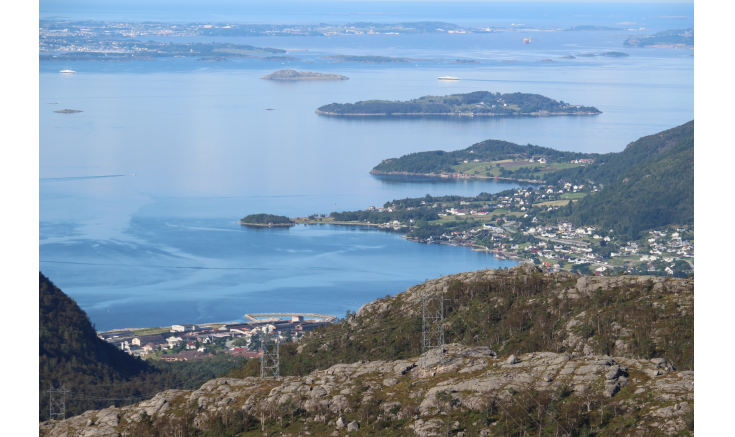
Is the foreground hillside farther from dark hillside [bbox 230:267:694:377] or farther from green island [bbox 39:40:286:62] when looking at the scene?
green island [bbox 39:40:286:62]

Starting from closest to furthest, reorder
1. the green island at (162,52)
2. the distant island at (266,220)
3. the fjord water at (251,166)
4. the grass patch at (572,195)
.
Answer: the fjord water at (251,166) → the distant island at (266,220) → the grass patch at (572,195) → the green island at (162,52)

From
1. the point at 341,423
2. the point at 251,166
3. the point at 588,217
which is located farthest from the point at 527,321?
the point at 251,166

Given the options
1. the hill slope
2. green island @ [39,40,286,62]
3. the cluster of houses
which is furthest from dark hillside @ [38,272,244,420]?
green island @ [39,40,286,62]

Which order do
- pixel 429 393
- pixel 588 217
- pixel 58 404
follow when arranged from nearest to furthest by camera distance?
1. pixel 429 393
2. pixel 58 404
3. pixel 588 217

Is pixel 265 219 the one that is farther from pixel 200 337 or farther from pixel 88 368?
pixel 88 368

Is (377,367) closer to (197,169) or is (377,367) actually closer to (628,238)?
(628,238)

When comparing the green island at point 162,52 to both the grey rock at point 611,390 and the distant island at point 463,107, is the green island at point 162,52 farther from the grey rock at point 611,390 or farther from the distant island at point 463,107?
the grey rock at point 611,390

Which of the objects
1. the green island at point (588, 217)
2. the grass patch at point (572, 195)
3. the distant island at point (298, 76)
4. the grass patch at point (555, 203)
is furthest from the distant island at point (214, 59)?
the grass patch at point (555, 203)
